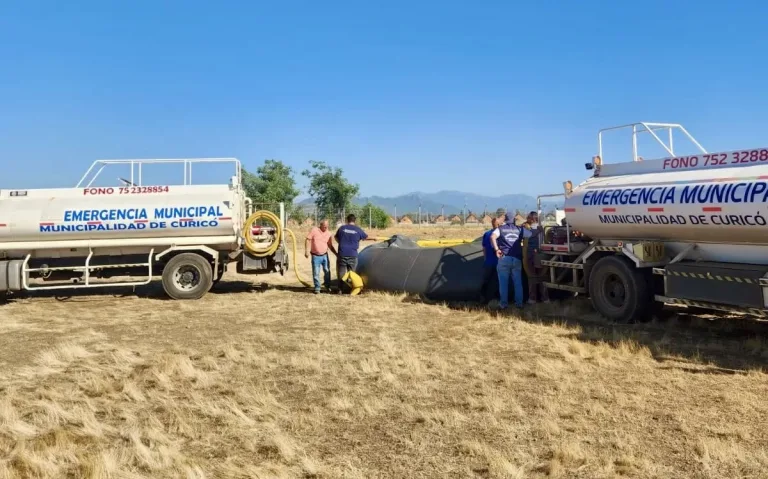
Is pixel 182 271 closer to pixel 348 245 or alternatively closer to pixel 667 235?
pixel 348 245

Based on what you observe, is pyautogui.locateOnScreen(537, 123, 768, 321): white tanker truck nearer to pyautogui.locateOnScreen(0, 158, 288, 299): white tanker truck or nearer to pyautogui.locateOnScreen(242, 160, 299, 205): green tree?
pyautogui.locateOnScreen(0, 158, 288, 299): white tanker truck

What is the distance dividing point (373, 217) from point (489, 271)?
40329 millimetres

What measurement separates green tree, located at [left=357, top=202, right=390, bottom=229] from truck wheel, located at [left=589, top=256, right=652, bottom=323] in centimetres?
3704

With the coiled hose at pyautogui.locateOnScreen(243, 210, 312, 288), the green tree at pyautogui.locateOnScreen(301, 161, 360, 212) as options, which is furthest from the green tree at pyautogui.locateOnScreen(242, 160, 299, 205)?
the coiled hose at pyautogui.locateOnScreen(243, 210, 312, 288)

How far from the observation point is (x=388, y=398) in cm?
588

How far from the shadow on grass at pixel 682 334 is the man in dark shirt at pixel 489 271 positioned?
0.60 m

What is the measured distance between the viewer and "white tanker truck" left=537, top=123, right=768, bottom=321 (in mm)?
7973

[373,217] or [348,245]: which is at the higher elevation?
[373,217]

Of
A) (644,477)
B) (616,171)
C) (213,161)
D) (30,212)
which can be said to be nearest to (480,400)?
(644,477)

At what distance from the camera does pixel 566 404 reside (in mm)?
5551

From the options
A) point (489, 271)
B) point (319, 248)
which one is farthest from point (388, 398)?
point (319, 248)

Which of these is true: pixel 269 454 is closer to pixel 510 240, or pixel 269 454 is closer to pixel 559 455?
pixel 559 455

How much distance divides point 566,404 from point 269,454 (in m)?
2.69

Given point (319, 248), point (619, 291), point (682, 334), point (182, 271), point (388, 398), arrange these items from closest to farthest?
point (388, 398)
point (682, 334)
point (619, 291)
point (182, 271)
point (319, 248)
